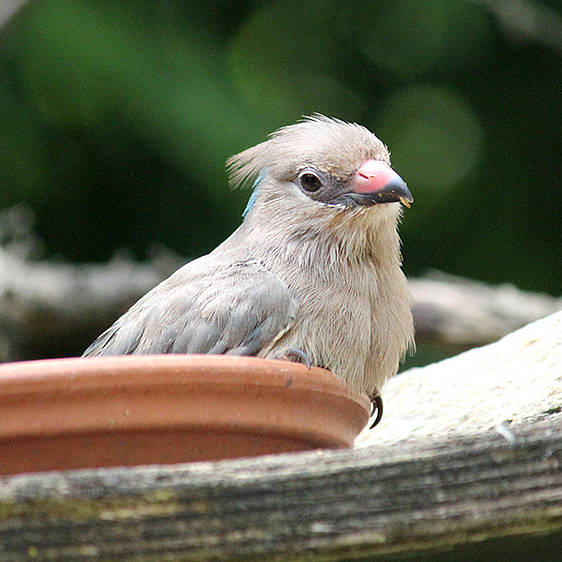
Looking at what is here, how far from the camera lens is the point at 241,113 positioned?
5.34m

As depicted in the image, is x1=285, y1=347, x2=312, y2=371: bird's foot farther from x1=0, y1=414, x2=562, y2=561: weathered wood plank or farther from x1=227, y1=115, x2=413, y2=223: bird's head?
x1=0, y1=414, x2=562, y2=561: weathered wood plank

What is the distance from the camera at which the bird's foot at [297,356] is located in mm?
2129

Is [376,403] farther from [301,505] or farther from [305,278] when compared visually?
[301,505]

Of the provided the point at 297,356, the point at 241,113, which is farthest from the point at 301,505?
the point at 241,113

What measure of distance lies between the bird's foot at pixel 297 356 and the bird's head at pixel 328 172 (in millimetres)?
603

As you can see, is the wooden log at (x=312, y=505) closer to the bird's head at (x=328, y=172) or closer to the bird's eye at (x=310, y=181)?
the bird's head at (x=328, y=172)

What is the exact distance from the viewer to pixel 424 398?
272 cm

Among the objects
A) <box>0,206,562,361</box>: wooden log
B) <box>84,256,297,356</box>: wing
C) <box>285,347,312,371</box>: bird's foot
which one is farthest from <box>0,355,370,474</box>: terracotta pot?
<box>0,206,562,361</box>: wooden log

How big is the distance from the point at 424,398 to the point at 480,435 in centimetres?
142

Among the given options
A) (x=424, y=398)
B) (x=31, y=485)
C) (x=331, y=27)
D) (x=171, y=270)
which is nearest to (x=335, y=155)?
(x=424, y=398)

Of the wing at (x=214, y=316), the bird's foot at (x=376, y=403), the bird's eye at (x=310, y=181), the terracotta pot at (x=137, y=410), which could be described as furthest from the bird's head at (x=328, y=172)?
the terracotta pot at (x=137, y=410)

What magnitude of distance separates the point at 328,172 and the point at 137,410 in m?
1.28

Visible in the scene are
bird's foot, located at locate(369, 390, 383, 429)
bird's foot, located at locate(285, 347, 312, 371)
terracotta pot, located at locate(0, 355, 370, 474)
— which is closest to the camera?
terracotta pot, located at locate(0, 355, 370, 474)

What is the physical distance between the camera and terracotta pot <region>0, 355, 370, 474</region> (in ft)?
5.59
